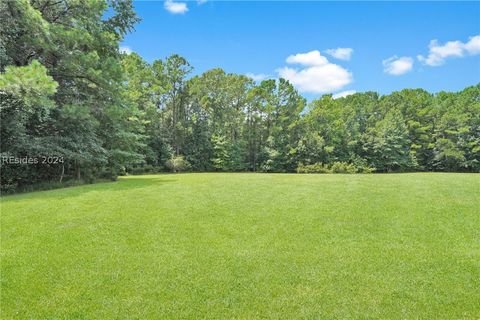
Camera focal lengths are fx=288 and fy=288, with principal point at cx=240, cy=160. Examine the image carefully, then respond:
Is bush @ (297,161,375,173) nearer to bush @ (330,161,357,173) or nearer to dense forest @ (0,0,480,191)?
bush @ (330,161,357,173)

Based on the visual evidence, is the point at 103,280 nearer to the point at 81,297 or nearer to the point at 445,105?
the point at 81,297

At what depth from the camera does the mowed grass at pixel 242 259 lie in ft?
11.4

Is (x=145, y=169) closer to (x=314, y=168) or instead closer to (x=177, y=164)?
(x=177, y=164)

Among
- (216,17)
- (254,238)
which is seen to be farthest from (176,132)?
(254,238)

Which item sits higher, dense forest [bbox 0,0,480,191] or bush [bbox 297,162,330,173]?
dense forest [bbox 0,0,480,191]

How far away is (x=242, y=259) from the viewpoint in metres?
4.66

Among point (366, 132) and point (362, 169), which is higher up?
point (366, 132)

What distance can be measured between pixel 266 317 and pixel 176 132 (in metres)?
31.5

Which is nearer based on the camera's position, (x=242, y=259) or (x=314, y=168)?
(x=242, y=259)

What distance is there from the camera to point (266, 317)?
3.29 m

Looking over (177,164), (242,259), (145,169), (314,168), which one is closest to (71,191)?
(242,259)

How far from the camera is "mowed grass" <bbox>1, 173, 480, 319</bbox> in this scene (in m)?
3.47

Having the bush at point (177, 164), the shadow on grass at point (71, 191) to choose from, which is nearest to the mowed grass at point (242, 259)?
the shadow on grass at point (71, 191)

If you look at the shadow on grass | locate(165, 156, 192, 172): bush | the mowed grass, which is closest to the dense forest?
locate(165, 156, 192, 172): bush
